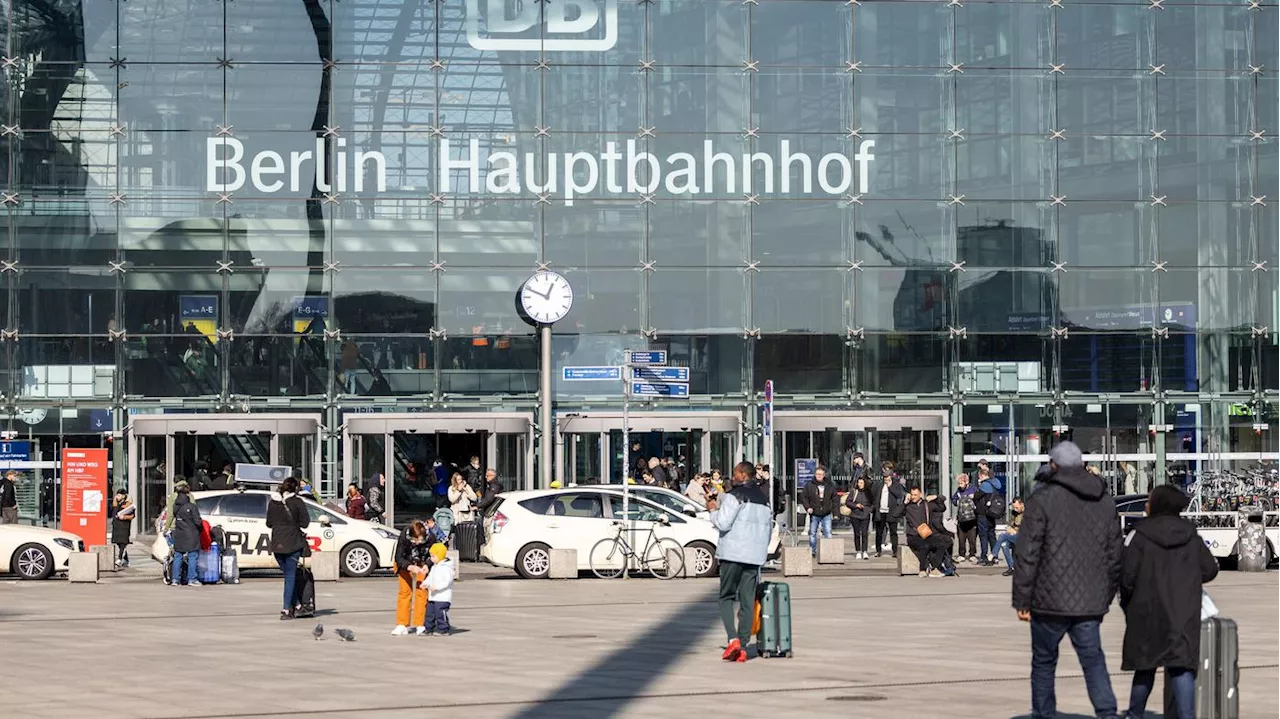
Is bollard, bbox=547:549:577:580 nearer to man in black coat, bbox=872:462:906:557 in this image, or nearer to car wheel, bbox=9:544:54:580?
man in black coat, bbox=872:462:906:557

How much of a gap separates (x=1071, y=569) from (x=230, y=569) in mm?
18809

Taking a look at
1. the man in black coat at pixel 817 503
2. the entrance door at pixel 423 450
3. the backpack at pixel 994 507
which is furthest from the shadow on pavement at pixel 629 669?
the entrance door at pixel 423 450

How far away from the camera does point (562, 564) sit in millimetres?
29047

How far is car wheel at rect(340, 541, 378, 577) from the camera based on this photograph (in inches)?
1188

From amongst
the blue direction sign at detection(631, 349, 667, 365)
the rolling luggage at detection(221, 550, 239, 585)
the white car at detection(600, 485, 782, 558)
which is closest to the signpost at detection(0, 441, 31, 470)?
the rolling luggage at detection(221, 550, 239, 585)

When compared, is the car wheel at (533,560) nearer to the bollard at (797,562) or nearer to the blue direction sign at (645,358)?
the blue direction sign at (645,358)

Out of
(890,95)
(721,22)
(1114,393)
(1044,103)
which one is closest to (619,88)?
(721,22)

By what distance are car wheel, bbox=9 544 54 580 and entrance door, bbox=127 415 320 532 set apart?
8681mm

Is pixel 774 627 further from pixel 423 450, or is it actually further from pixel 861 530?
pixel 423 450

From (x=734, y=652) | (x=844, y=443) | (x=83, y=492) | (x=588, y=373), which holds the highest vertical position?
(x=588, y=373)

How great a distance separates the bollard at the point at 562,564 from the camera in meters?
29.0

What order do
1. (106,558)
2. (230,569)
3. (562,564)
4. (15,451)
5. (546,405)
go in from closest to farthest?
1. (230,569)
2. (562,564)
3. (106,558)
4. (546,405)
5. (15,451)

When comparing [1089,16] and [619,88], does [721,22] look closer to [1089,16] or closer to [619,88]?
[619,88]

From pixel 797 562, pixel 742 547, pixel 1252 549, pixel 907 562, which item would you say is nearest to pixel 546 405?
pixel 797 562
